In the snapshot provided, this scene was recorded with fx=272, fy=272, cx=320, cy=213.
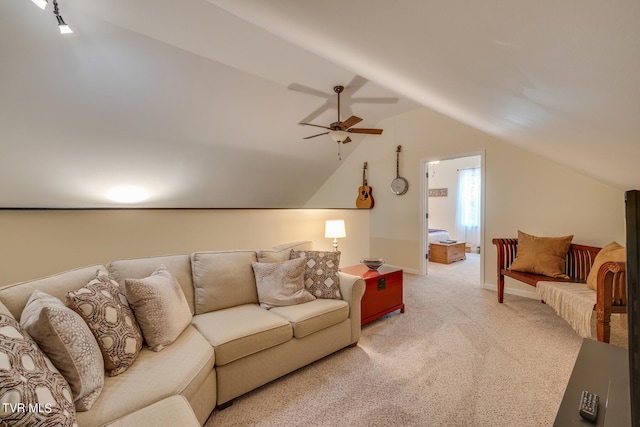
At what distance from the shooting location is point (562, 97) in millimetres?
963

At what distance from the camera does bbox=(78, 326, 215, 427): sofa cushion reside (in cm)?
108

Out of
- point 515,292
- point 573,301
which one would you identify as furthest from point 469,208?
point 573,301

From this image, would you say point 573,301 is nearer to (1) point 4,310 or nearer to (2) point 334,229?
(2) point 334,229

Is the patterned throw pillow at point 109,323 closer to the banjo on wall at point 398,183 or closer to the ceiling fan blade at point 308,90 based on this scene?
the ceiling fan blade at point 308,90

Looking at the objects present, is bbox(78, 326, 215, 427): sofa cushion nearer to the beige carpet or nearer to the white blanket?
the beige carpet

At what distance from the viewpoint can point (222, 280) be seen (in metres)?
2.14

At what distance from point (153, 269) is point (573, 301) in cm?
343

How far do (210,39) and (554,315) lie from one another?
14.7 feet

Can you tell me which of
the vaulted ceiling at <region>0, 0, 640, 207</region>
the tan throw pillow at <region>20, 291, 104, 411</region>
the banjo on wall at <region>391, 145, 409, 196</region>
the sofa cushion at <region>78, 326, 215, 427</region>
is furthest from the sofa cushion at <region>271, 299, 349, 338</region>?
the banjo on wall at <region>391, 145, 409, 196</region>

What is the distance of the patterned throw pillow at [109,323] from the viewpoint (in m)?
1.28

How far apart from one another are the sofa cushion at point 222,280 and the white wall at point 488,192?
3.40 metres

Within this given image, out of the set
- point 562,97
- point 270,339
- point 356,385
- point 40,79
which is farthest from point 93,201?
point 562,97

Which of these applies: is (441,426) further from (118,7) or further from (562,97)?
(118,7)

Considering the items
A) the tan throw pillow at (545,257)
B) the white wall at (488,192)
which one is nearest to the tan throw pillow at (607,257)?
the tan throw pillow at (545,257)
